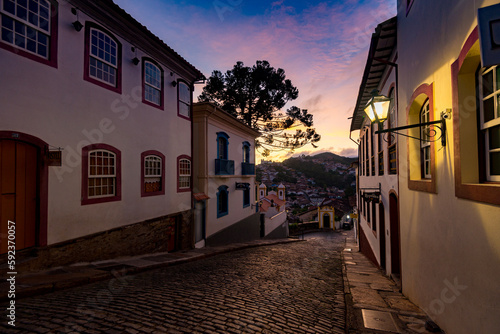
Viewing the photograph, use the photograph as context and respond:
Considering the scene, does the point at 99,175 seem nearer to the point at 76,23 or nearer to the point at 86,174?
the point at 86,174

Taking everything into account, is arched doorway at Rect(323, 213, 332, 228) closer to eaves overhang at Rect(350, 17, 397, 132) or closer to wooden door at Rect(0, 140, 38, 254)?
eaves overhang at Rect(350, 17, 397, 132)

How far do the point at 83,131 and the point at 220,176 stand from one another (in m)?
8.06

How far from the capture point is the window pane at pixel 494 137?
2.81m

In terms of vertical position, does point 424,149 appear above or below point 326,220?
above

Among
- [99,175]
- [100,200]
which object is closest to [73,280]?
[100,200]

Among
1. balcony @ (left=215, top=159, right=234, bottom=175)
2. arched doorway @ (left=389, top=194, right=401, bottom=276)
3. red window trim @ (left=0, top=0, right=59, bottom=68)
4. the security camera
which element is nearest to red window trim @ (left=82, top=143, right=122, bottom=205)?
red window trim @ (left=0, top=0, right=59, bottom=68)

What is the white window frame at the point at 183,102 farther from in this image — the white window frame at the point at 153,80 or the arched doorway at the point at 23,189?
the arched doorway at the point at 23,189

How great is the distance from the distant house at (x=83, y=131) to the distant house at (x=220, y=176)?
9.17ft

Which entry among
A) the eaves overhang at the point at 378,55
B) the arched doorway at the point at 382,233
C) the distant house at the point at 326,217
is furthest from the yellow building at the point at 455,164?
the distant house at the point at 326,217

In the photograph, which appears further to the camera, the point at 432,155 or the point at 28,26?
the point at 28,26

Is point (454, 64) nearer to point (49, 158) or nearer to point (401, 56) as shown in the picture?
point (401, 56)

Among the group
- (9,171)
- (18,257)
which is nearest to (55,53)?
(9,171)

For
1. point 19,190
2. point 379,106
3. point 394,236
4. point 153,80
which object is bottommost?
point 394,236

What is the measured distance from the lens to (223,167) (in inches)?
551
